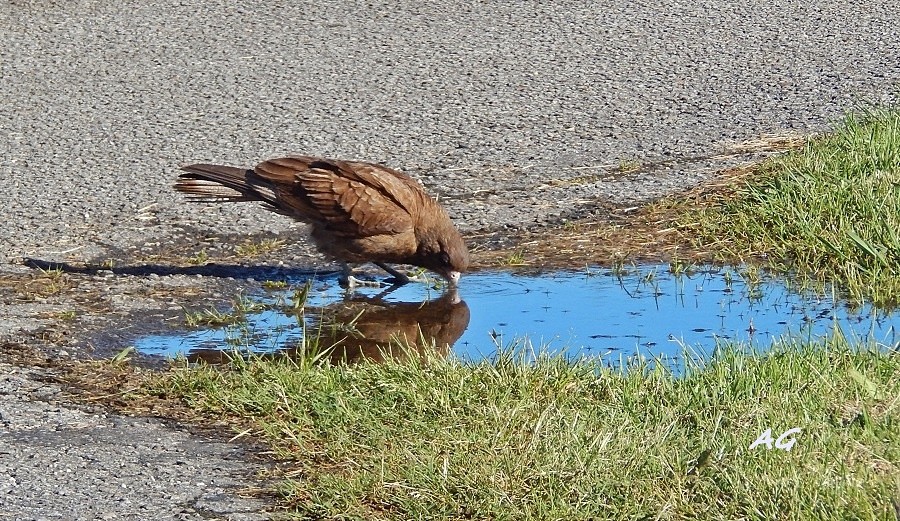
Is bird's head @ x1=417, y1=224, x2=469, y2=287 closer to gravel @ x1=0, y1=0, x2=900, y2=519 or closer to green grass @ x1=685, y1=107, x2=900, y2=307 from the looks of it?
gravel @ x1=0, y1=0, x2=900, y2=519

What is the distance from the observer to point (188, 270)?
826 cm

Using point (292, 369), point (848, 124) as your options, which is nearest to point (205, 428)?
point (292, 369)

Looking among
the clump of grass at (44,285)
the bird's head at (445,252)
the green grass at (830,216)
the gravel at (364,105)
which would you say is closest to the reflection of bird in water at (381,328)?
the bird's head at (445,252)

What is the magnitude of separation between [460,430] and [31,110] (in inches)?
299

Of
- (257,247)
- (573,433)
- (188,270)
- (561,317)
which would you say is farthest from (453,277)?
(573,433)

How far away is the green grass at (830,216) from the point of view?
7504 millimetres

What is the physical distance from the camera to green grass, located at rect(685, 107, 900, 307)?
7.50m

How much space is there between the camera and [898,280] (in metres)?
7.17

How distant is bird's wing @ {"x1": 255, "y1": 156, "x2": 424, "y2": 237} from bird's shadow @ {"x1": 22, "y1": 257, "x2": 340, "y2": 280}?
0.35 m

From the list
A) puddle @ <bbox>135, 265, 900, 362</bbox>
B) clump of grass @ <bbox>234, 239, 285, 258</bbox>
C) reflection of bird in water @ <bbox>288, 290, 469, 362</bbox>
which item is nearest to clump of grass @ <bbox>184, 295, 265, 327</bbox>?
puddle @ <bbox>135, 265, 900, 362</bbox>

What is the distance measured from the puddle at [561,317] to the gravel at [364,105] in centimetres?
64

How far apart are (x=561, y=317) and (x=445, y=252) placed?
0.95 meters

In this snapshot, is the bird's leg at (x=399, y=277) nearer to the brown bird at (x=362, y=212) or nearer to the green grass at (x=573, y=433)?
the brown bird at (x=362, y=212)

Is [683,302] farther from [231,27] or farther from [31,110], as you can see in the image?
[231,27]
